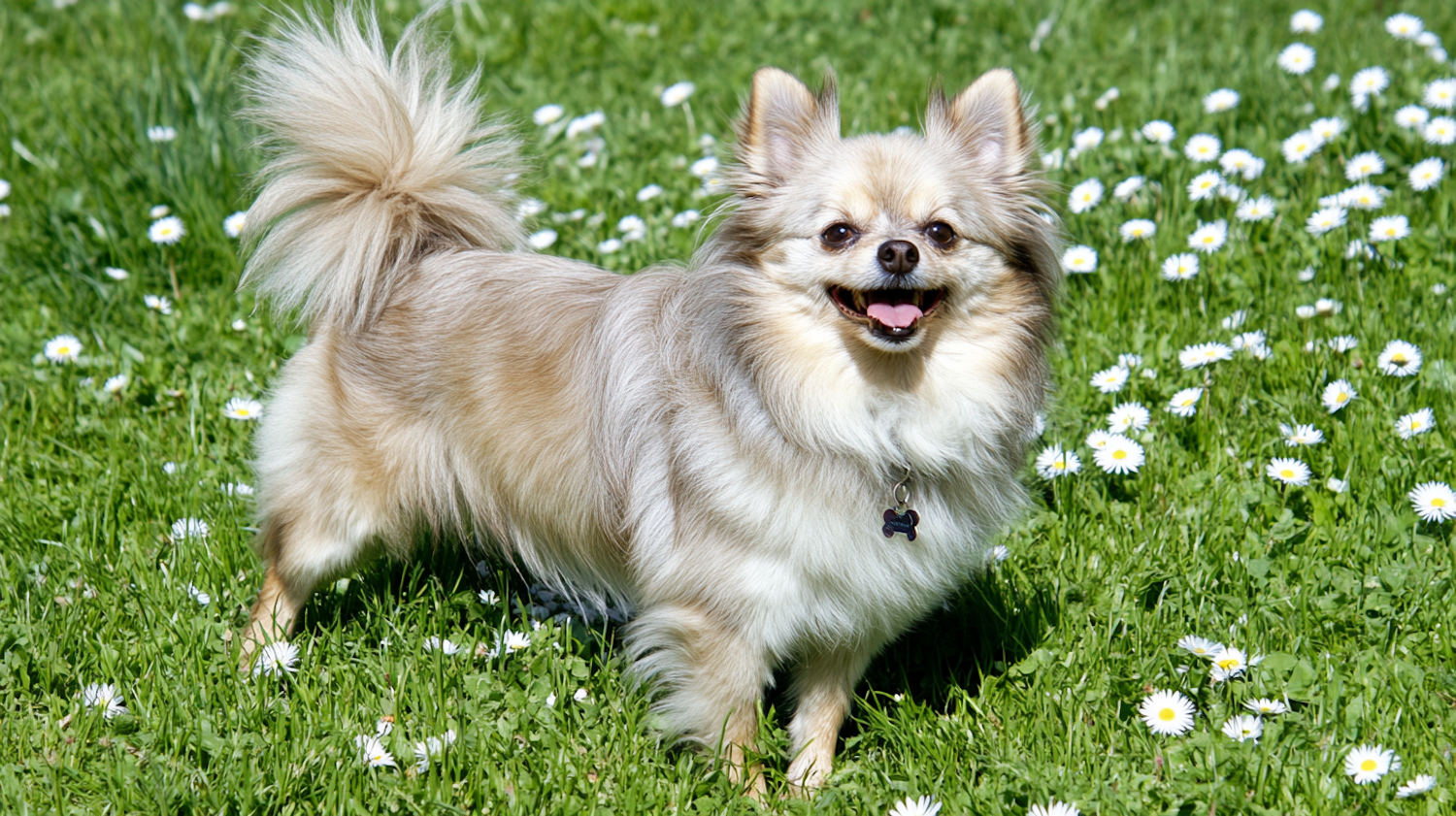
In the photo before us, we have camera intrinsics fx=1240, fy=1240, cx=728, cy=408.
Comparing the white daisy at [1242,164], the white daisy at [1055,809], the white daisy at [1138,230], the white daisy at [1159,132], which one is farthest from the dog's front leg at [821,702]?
the white daisy at [1159,132]

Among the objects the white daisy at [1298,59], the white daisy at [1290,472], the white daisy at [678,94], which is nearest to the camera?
the white daisy at [1290,472]

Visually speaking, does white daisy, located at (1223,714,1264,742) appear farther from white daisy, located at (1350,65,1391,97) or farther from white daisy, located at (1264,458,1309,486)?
white daisy, located at (1350,65,1391,97)

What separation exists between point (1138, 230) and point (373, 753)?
3.57 m

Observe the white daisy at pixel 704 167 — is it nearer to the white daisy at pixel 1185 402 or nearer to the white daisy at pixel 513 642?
the white daisy at pixel 1185 402

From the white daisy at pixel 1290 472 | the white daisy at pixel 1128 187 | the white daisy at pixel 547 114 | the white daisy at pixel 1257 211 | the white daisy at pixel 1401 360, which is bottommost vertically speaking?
the white daisy at pixel 547 114

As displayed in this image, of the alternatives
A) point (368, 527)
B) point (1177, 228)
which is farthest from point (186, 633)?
point (1177, 228)

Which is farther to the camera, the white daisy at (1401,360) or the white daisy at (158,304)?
the white daisy at (158,304)

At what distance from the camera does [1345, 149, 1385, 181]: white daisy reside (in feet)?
16.6

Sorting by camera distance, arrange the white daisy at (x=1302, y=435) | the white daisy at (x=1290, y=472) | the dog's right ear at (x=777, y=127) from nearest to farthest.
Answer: the dog's right ear at (x=777, y=127) < the white daisy at (x=1290, y=472) < the white daisy at (x=1302, y=435)

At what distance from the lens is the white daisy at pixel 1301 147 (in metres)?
5.30

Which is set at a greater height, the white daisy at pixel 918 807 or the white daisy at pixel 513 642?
the white daisy at pixel 918 807

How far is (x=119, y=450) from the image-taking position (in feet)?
14.6

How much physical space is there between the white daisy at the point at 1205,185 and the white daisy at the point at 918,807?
3.13 m

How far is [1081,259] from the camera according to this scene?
16.2 ft
